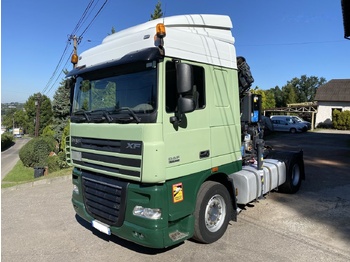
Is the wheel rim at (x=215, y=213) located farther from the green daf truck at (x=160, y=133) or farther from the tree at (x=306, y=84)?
the tree at (x=306, y=84)

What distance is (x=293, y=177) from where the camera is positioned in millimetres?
7168

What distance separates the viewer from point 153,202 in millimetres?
3535

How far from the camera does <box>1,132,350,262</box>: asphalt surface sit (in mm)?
4133

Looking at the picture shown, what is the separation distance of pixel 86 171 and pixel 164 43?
2.31 meters

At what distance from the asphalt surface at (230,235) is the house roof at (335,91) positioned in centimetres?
3594

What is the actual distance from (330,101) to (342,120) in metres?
5.77

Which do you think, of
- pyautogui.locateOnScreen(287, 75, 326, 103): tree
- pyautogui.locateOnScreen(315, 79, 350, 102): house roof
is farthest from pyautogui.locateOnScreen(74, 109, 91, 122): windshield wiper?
pyautogui.locateOnScreen(287, 75, 326, 103): tree

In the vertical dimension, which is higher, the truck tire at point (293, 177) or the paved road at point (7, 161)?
the truck tire at point (293, 177)

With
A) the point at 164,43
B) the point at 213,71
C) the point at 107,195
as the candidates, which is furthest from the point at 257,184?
the point at 164,43

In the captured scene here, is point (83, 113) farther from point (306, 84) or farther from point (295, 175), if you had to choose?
point (306, 84)

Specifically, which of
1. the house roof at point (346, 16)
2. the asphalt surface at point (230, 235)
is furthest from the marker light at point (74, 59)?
the house roof at point (346, 16)

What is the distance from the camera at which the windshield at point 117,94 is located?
3.62 m

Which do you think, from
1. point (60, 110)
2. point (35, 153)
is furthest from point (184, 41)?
point (60, 110)

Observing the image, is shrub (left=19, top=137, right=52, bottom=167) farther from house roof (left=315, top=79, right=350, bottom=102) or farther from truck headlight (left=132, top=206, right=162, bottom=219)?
house roof (left=315, top=79, right=350, bottom=102)
